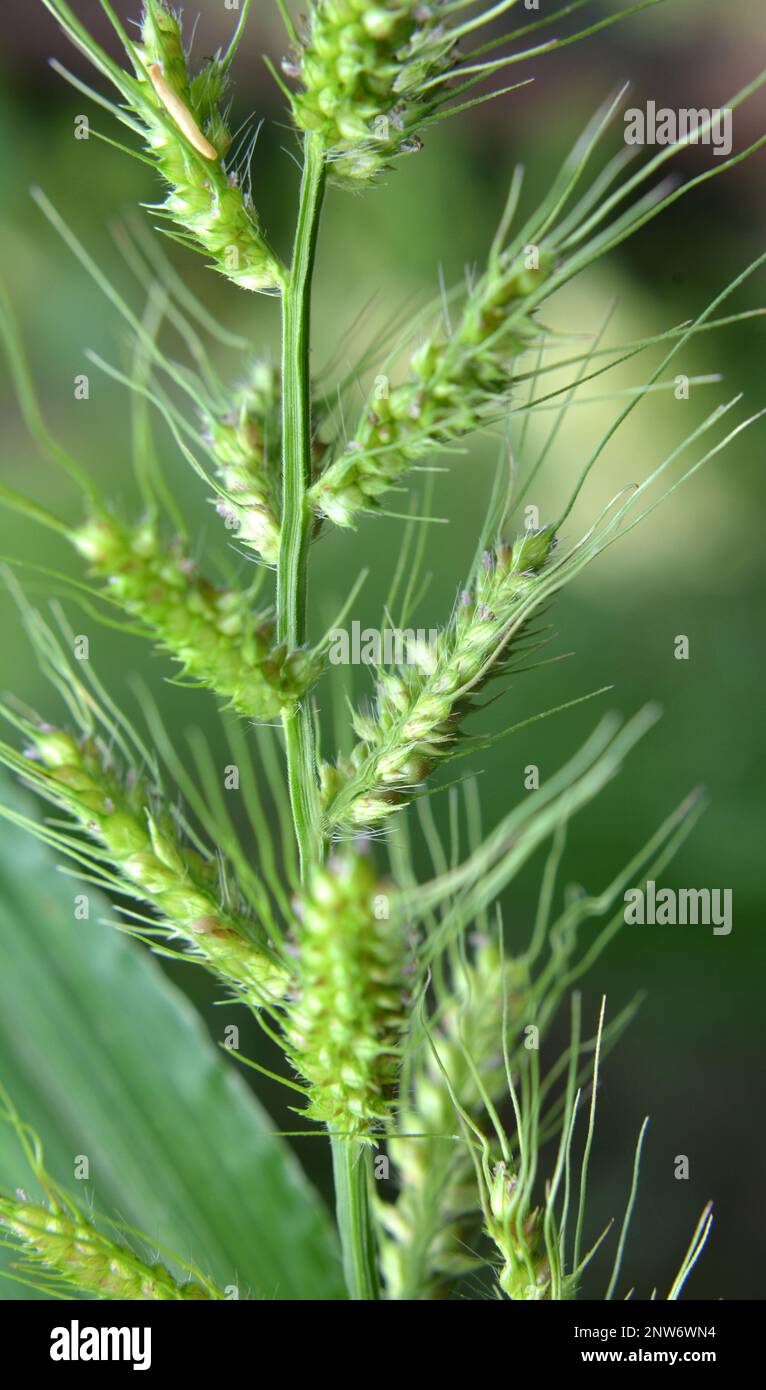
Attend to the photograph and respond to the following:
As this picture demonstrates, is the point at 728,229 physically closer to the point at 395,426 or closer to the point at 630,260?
the point at 630,260

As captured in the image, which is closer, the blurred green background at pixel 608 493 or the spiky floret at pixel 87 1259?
the spiky floret at pixel 87 1259

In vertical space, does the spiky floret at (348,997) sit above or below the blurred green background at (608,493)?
below

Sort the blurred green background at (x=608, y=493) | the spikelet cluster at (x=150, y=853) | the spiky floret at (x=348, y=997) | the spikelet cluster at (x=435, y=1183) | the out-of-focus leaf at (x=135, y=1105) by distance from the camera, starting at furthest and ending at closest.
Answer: the blurred green background at (x=608, y=493) → the out-of-focus leaf at (x=135, y=1105) → the spikelet cluster at (x=435, y=1183) → the spikelet cluster at (x=150, y=853) → the spiky floret at (x=348, y=997)

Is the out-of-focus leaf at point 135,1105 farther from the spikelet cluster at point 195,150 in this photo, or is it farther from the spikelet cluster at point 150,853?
the spikelet cluster at point 195,150

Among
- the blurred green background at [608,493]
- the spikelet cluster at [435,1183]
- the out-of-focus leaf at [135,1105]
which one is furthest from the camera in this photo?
the blurred green background at [608,493]

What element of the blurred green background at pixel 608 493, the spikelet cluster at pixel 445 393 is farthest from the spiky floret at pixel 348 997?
the blurred green background at pixel 608 493

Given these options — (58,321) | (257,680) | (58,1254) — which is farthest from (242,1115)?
(58,321)

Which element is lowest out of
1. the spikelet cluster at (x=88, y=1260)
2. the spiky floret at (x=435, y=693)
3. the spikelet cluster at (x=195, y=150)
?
the spikelet cluster at (x=88, y=1260)
